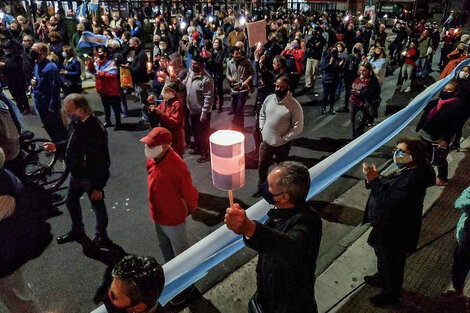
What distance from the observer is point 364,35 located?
1620cm

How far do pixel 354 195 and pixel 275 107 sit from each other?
2032mm

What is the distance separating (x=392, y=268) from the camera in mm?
3545

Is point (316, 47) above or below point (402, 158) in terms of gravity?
above

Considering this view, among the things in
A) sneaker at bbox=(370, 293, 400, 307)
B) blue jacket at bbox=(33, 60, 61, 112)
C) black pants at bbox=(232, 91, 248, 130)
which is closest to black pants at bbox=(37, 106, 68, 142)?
blue jacket at bbox=(33, 60, 61, 112)

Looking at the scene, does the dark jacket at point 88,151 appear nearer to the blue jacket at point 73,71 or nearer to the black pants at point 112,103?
the black pants at point 112,103

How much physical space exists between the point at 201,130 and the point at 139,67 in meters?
3.23

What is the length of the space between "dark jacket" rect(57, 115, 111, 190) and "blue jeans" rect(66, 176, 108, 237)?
0.12 meters

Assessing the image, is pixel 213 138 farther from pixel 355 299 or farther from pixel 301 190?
pixel 355 299

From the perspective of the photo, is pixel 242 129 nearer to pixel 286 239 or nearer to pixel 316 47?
pixel 316 47

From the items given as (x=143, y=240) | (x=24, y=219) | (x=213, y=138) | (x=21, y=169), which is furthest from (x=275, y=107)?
(x=21, y=169)

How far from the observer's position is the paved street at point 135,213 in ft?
13.3

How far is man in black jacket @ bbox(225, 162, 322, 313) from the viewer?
2.00 m

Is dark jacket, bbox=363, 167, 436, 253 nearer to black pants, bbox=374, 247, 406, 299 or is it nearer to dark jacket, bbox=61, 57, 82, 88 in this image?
black pants, bbox=374, 247, 406, 299

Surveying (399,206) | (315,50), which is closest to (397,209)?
(399,206)
